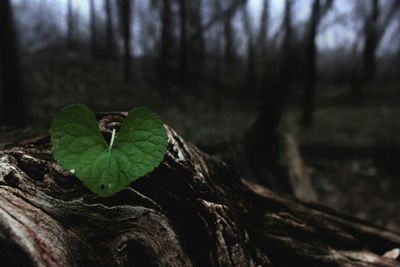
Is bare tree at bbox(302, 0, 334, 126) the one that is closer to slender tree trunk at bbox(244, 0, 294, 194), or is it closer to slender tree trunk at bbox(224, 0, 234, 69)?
slender tree trunk at bbox(244, 0, 294, 194)

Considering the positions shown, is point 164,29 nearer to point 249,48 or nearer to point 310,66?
point 249,48

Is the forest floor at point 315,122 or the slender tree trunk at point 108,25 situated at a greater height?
the slender tree trunk at point 108,25

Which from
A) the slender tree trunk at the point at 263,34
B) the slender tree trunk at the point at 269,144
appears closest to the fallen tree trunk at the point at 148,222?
the slender tree trunk at the point at 269,144

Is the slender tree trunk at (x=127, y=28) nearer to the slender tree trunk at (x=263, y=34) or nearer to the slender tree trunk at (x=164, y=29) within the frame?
the slender tree trunk at (x=164, y=29)

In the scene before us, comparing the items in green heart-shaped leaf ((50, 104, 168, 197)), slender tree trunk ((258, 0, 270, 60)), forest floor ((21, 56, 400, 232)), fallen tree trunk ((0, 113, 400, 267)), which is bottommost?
forest floor ((21, 56, 400, 232))

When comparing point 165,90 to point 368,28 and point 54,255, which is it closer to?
point 368,28

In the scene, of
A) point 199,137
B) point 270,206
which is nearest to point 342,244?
point 270,206

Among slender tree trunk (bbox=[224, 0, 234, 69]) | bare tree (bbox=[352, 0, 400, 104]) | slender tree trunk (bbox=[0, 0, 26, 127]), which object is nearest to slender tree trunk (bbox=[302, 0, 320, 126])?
bare tree (bbox=[352, 0, 400, 104])
